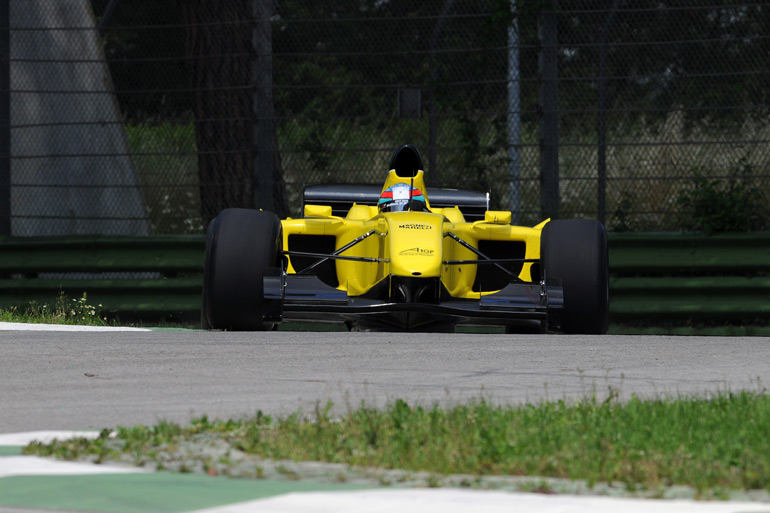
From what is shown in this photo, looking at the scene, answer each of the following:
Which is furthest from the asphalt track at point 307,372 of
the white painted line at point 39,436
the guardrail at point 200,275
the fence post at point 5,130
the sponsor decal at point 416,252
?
the fence post at point 5,130

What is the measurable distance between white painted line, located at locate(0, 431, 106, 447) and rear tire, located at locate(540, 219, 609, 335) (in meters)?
5.21

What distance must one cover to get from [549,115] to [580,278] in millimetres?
3160

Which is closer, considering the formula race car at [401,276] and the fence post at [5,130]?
the formula race car at [401,276]

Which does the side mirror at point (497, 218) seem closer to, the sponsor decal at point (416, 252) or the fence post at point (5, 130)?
the sponsor decal at point (416, 252)

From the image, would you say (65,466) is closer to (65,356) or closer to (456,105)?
(65,356)

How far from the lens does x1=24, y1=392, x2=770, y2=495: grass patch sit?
16.9 ft

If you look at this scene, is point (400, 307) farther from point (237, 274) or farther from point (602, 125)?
point (602, 125)

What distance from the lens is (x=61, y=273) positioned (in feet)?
48.5

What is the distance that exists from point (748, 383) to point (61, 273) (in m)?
8.81

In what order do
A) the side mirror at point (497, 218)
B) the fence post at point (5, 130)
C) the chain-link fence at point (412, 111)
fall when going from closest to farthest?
the side mirror at point (497, 218) < the chain-link fence at point (412, 111) < the fence post at point (5, 130)

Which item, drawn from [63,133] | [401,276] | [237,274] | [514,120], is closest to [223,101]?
[63,133]

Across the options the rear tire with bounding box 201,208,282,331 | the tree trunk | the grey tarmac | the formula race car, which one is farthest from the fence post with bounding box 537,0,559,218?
the rear tire with bounding box 201,208,282,331

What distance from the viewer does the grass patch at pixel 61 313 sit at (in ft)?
44.2

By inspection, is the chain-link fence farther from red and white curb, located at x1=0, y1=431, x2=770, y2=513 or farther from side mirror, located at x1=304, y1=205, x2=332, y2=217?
red and white curb, located at x1=0, y1=431, x2=770, y2=513
